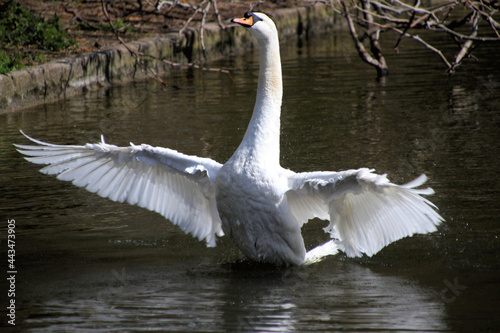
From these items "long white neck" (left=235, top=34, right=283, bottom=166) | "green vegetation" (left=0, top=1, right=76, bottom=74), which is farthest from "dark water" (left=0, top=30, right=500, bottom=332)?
"green vegetation" (left=0, top=1, right=76, bottom=74)

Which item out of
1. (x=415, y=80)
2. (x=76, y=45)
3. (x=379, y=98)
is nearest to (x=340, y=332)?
(x=379, y=98)

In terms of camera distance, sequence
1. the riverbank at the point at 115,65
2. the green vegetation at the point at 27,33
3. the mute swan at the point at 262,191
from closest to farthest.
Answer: the mute swan at the point at 262,191 < the riverbank at the point at 115,65 < the green vegetation at the point at 27,33

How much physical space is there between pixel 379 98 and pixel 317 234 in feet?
17.7

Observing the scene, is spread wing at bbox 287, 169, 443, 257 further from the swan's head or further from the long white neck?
the swan's head

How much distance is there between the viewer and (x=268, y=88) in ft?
18.0

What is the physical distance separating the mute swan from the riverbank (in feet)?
15.1

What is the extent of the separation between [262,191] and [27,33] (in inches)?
398

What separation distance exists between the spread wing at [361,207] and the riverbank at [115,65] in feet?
18.1

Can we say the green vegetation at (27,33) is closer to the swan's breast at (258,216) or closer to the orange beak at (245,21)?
the orange beak at (245,21)

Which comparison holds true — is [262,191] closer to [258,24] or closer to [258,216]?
[258,216]

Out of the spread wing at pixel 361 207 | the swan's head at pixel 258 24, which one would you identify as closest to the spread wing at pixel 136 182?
the spread wing at pixel 361 207

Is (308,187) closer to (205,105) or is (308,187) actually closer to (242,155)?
(242,155)

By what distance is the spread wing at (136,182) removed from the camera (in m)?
6.01

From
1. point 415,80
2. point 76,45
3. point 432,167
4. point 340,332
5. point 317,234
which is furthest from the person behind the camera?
point 76,45
